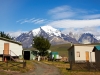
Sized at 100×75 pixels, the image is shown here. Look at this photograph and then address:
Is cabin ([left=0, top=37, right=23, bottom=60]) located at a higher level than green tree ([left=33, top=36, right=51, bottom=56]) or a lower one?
lower

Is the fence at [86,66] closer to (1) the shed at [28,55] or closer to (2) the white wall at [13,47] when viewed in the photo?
(2) the white wall at [13,47]

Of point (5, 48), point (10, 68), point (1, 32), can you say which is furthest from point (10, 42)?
point (1, 32)

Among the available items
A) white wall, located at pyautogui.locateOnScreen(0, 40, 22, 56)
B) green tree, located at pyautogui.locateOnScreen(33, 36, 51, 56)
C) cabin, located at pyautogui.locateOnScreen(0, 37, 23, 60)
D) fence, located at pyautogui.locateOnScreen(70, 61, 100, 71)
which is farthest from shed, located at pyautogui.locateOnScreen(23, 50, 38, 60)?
fence, located at pyautogui.locateOnScreen(70, 61, 100, 71)

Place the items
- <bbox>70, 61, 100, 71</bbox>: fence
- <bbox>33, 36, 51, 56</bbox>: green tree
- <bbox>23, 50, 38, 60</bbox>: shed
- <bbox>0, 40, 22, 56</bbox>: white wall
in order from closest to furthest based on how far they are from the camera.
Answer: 1. <bbox>70, 61, 100, 71</bbox>: fence
2. <bbox>0, 40, 22, 56</bbox>: white wall
3. <bbox>23, 50, 38, 60</bbox>: shed
4. <bbox>33, 36, 51, 56</bbox>: green tree

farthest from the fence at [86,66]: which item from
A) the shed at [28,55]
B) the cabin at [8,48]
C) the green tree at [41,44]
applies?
the green tree at [41,44]

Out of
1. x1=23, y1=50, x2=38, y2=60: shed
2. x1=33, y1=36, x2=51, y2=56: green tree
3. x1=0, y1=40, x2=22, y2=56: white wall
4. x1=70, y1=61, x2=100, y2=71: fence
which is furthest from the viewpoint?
x1=33, y1=36, x2=51, y2=56: green tree

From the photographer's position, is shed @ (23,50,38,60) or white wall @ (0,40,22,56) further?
shed @ (23,50,38,60)

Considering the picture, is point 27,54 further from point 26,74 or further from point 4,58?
point 26,74

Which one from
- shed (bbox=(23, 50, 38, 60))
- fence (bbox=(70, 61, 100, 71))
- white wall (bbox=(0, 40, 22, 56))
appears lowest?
fence (bbox=(70, 61, 100, 71))

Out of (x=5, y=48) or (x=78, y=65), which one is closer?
(x=78, y=65)

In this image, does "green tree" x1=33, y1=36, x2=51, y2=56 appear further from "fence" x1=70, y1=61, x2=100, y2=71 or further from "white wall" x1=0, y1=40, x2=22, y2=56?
"fence" x1=70, y1=61, x2=100, y2=71

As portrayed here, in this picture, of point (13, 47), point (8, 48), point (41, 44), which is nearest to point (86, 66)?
point (8, 48)

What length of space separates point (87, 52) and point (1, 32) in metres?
43.3

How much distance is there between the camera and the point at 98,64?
30.2 metres
